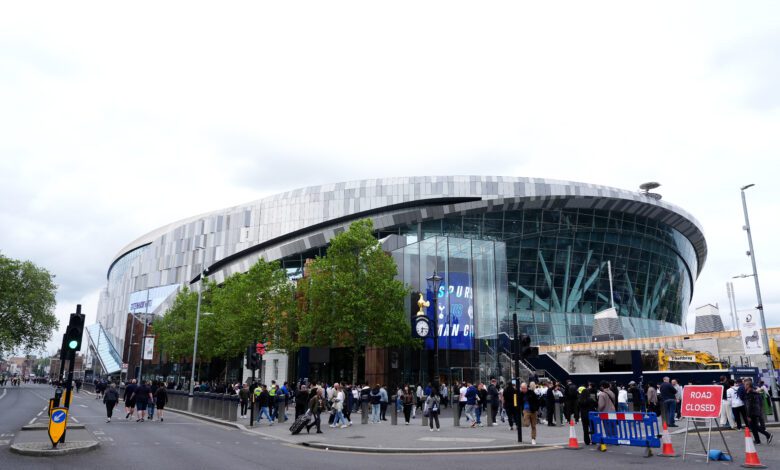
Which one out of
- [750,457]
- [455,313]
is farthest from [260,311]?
[750,457]

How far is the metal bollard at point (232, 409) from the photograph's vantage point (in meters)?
26.6

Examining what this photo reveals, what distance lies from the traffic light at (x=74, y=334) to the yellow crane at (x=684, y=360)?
36713 millimetres

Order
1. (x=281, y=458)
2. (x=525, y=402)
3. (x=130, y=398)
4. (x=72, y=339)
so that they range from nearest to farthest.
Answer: (x=281, y=458) < (x=72, y=339) < (x=525, y=402) < (x=130, y=398)

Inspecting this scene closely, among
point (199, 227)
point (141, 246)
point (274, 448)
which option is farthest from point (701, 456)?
point (141, 246)

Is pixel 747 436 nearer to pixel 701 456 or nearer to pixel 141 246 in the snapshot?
pixel 701 456

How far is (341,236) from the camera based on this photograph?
126 feet

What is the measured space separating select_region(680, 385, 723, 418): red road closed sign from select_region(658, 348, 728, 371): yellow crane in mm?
28168

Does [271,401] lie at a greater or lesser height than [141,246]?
lesser

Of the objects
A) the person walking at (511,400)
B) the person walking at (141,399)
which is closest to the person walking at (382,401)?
the person walking at (511,400)

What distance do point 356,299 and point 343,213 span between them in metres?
47.0

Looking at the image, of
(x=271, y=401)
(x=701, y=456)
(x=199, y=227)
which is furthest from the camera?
(x=199, y=227)

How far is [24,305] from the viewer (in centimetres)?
6656

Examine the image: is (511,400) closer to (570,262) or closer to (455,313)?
(455,313)

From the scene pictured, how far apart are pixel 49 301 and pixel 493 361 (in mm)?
57833
